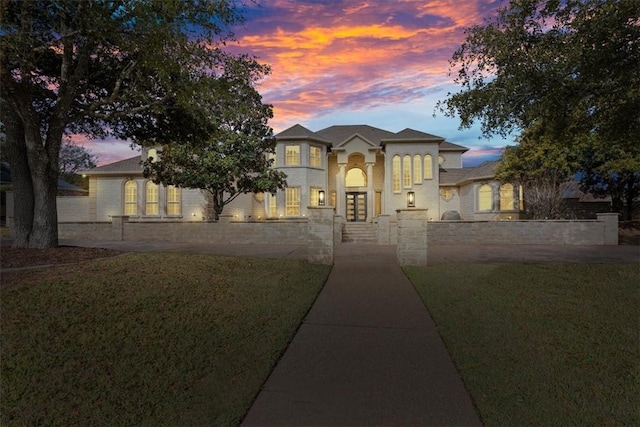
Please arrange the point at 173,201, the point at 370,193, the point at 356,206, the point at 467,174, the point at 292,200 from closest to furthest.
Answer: the point at 292,200
the point at 370,193
the point at 173,201
the point at 467,174
the point at 356,206

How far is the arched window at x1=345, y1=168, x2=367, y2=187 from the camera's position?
3098 cm

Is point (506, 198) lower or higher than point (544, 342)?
higher

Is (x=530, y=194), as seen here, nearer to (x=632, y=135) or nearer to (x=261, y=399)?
Result: (x=632, y=135)

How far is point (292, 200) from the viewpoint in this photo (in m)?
27.5

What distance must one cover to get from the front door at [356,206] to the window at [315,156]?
3.95 metres

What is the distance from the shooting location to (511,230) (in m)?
19.2

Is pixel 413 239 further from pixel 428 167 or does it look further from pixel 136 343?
pixel 428 167

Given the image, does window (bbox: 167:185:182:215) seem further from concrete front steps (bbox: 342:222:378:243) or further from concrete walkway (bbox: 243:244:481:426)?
concrete walkway (bbox: 243:244:481:426)

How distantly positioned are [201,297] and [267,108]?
15.7 metres

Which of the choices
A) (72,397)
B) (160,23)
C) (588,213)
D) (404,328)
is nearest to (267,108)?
(160,23)

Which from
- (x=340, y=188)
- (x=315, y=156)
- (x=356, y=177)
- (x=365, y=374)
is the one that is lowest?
(x=365, y=374)

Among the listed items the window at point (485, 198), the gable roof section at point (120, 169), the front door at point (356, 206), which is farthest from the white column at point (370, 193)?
the gable roof section at point (120, 169)

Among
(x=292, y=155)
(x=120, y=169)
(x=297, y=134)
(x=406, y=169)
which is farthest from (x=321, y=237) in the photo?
(x=120, y=169)

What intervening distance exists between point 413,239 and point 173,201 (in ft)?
74.6
